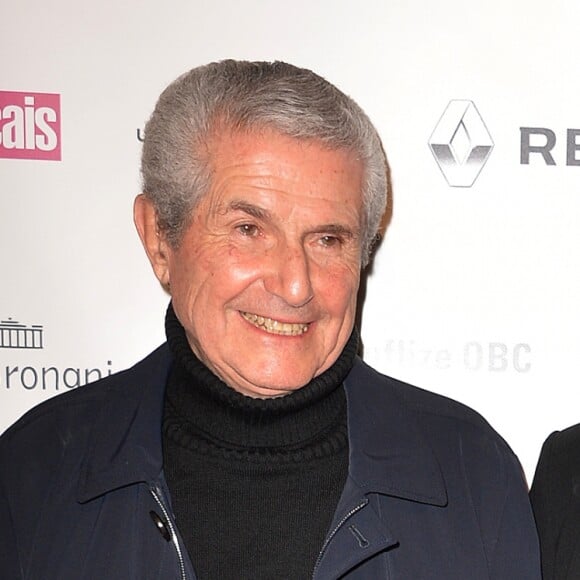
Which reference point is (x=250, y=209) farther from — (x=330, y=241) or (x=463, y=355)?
(x=463, y=355)

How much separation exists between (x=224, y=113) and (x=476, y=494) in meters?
0.67

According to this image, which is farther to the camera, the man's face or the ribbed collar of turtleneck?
the ribbed collar of turtleneck

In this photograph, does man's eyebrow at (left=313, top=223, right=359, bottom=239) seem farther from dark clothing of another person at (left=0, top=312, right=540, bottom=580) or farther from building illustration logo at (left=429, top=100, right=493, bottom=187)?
building illustration logo at (left=429, top=100, right=493, bottom=187)

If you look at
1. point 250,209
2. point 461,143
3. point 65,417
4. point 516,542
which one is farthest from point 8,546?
point 461,143

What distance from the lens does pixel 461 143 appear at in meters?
1.62

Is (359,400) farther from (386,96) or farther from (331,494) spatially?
(386,96)

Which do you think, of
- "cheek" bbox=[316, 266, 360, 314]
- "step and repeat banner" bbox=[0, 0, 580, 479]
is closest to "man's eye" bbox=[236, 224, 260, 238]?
"cheek" bbox=[316, 266, 360, 314]

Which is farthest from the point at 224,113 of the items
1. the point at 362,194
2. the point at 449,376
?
the point at 449,376

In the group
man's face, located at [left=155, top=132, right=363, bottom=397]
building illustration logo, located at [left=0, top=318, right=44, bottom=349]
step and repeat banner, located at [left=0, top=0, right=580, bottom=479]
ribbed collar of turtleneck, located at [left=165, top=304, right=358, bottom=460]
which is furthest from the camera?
building illustration logo, located at [left=0, top=318, right=44, bottom=349]

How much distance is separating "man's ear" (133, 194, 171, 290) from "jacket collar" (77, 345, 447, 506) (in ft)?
0.53

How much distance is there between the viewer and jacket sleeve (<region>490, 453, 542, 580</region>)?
4.21ft

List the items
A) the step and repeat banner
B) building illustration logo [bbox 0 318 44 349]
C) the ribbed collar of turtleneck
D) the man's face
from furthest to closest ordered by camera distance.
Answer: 1. building illustration logo [bbox 0 318 44 349]
2. the step and repeat banner
3. the ribbed collar of turtleneck
4. the man's face

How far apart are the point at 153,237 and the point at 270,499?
1.42 ft

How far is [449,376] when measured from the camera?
1680 mm
